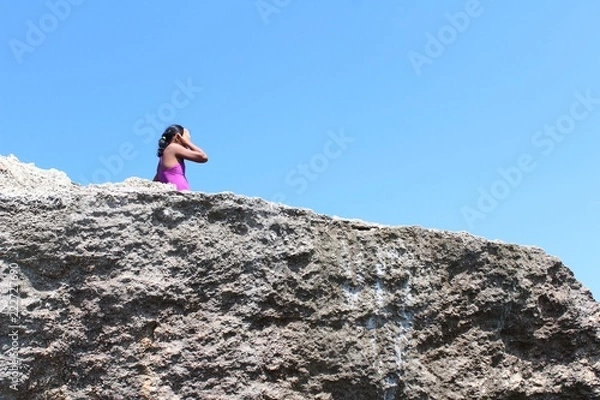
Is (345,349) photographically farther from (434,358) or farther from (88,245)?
(88,245)

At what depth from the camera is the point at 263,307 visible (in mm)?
3189

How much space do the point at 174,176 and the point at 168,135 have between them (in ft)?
1.29

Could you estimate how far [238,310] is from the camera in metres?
3.16

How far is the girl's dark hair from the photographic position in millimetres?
5555

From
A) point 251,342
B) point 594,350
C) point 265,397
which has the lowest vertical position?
point 265,397

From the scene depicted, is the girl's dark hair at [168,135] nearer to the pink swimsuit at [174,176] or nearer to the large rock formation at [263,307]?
the pink swimsuit at [174,176]

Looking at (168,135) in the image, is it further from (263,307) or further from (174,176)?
(263,307)

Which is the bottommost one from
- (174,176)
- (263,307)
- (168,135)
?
(263,307)

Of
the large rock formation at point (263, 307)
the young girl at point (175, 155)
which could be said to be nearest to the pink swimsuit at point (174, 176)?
the young girl at point (175, 155)

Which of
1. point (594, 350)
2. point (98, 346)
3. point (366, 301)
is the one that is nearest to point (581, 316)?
point (594, 350)

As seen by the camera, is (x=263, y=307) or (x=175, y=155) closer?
(x=263, y=307)

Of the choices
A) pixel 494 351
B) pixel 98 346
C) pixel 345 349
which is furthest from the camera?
pixel 494 351

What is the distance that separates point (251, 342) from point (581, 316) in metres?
1.59

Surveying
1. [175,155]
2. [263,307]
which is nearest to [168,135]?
[175,155]
